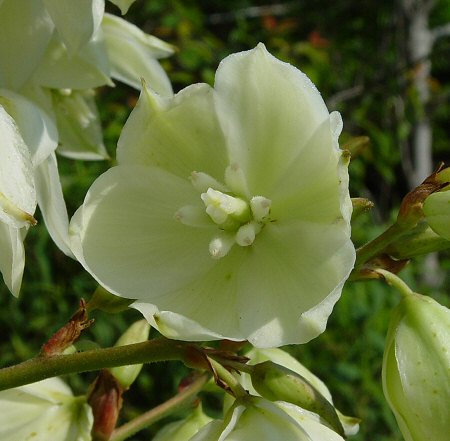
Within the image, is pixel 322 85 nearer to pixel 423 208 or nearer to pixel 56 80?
pixel 56 80

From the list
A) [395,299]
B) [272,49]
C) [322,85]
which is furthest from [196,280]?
[272,49]

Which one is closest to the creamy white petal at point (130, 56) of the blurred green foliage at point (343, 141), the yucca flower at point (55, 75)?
the yucca flower at point (55, 75)

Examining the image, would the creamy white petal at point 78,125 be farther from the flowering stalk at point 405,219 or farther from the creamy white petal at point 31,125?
the flowering stalk at point 405,219

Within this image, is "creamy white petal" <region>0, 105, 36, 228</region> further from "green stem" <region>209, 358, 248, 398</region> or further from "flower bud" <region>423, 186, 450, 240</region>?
"flower bud" <region>423, 186, 450, 240</region>

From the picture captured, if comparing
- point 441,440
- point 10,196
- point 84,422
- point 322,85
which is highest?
point 10,196

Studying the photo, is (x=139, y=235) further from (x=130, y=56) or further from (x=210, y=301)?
(x=130, y=56)

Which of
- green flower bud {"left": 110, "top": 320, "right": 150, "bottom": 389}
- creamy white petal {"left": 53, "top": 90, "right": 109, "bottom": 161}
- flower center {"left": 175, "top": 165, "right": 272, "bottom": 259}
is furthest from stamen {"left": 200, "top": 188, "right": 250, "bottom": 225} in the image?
creamy white petal {"left": 53, "top": 90, "right": 109, "bottom": 161}
